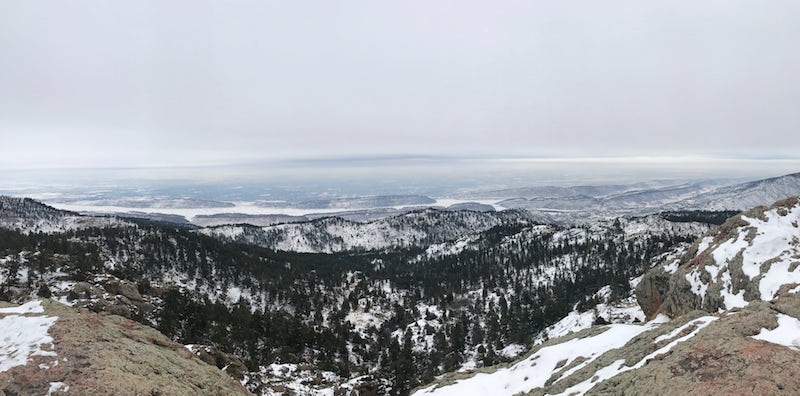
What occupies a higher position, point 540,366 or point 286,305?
point 540,366

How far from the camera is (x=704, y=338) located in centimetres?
1653

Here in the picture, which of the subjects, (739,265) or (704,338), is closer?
(704,338)

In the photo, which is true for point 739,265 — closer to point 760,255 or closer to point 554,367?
point 760,255

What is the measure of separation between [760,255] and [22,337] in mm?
52385

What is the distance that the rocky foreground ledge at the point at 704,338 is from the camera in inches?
530

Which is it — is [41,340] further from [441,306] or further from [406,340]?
[441,306]

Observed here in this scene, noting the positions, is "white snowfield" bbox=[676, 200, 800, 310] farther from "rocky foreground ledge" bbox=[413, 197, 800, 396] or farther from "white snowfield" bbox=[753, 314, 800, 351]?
"white snowfield" bbox=[753, 314, 800, 351]

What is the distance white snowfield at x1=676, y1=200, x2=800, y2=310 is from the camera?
29.5 meters

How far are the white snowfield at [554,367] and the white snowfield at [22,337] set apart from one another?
75.6 feet

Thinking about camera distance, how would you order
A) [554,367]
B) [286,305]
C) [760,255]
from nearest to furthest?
1. [554,367]
2. [760,255]
3. [286,305]

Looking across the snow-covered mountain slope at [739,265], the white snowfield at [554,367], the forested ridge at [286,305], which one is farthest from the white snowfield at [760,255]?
the forested ridge at [286,305]

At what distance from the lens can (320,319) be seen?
149 meters

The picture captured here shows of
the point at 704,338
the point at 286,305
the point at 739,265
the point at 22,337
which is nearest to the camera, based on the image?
the point at 704,338

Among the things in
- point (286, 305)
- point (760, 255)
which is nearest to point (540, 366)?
point (760, 255)
